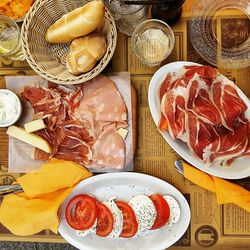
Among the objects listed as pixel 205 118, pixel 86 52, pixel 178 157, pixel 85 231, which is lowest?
pixel 85 231

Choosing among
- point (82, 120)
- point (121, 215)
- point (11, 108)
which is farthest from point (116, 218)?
point (11, 108)

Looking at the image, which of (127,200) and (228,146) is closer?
(228,146)

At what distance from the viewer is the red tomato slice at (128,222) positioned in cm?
105

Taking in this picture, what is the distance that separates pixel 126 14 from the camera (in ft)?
3.22

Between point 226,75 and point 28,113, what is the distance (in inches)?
18.8

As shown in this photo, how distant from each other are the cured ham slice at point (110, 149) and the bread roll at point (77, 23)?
0.76 ft

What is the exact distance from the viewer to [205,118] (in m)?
0.99

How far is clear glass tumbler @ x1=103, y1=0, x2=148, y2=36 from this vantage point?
3.21ft

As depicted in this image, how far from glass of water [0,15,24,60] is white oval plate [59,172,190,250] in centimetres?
34

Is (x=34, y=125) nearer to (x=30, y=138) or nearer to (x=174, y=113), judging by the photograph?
(x=30, y=138)

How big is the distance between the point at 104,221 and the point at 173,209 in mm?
161

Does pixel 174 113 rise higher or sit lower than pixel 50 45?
lower

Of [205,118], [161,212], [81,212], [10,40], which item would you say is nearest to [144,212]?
[161,212]

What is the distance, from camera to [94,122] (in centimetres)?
108
